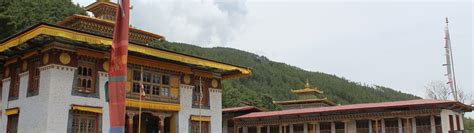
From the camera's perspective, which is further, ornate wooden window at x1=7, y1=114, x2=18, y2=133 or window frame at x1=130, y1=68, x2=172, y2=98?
window frame at x1=130, y1=68, x2=172, y2=98

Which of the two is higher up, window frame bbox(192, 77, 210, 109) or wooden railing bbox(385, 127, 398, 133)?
window frame bbox(192, 77, 210, 109)

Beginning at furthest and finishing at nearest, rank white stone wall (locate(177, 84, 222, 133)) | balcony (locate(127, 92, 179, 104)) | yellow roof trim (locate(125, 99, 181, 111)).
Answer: white stone wall (locate(177, 84, 222, 133))
balcony (locate(127, 92, 179, 104))
yellow roof trim (locate(125, 99, 181, 111))

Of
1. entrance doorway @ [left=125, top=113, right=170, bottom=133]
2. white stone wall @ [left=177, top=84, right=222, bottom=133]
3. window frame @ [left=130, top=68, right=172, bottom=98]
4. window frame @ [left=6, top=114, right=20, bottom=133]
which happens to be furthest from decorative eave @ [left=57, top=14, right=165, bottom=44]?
window frame @ [left=6, top=114, right=20, bottom=133]

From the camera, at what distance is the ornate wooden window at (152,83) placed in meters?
19.9

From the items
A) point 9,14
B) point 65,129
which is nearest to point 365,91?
point 9,14

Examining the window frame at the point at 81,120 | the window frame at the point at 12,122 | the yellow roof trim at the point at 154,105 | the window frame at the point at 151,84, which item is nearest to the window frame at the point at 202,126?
the yellow roof trim at the point at 154,105

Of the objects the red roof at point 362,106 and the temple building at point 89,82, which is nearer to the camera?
the temple building at point 89,82

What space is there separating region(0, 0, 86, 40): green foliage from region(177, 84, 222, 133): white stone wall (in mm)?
14486

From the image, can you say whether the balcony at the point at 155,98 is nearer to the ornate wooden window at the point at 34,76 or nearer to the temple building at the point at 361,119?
the ornate wooden window at the point at 34,76

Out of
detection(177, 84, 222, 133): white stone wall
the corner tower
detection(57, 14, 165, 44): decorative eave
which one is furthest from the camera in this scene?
the corner tower

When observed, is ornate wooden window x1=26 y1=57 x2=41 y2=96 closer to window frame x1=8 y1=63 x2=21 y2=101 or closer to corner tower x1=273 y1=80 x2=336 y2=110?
window frame x1=8 y1=63 x2=21 y2=101

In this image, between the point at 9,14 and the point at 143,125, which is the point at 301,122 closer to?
the point at 143,125

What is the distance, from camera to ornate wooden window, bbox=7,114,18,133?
1877cm

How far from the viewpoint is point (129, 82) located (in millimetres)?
19547
